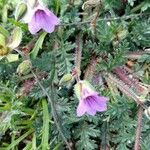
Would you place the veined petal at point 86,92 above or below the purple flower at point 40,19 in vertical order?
below

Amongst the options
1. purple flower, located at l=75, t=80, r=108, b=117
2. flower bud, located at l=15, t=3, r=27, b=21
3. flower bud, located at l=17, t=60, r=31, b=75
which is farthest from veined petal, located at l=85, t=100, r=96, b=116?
flower bud, located at l=15, t=3, r=27, b=21

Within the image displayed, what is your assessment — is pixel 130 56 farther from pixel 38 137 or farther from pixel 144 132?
pixel 38 137

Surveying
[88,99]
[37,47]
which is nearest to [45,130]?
[88,99]

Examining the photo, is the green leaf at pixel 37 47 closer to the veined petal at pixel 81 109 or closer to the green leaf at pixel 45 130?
the green leaf at pixel 45 130

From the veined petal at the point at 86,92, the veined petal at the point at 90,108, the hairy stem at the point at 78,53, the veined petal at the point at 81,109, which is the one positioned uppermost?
the hairy stem at the point at 78,53

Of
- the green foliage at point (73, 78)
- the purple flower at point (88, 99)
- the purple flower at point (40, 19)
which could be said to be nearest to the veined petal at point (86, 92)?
the purple flower at point (88, 99)

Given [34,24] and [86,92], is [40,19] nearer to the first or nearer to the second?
[34,24]
